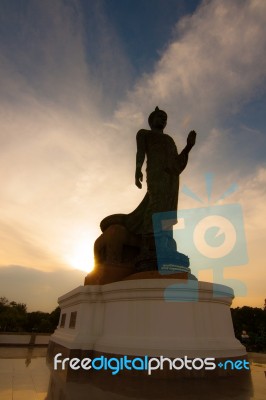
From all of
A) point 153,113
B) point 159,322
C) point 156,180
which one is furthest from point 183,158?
point 159,322

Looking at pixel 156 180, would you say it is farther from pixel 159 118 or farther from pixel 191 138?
pixel 159 118

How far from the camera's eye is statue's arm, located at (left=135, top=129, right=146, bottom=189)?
995cm

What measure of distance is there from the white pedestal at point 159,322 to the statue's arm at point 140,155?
13.4ft

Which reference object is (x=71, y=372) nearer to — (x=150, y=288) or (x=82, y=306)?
(x=82, y=306)

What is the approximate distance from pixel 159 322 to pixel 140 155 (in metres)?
6.11

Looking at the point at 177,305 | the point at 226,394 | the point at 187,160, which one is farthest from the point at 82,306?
the point at 187,160

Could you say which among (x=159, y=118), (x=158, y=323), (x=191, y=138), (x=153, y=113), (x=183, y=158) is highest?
(x=153, y=113)

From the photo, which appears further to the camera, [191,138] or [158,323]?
[191,138]

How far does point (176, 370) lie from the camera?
18.7 ft

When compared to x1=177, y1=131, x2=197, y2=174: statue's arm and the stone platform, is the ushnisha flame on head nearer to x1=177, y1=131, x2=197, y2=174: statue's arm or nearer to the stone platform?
x1=177, y1=131, x2=197, y2=174: statue's arm

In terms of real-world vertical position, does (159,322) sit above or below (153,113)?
below

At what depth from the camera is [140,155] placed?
→ 34.2ft

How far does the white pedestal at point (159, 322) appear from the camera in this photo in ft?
20.1

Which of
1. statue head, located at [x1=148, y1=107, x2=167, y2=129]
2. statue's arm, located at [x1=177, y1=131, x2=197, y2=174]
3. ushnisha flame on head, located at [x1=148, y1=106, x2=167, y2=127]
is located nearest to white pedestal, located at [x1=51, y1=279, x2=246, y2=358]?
statue's arm, located at [x1=177, y1=131, x2=197, y2=174]
